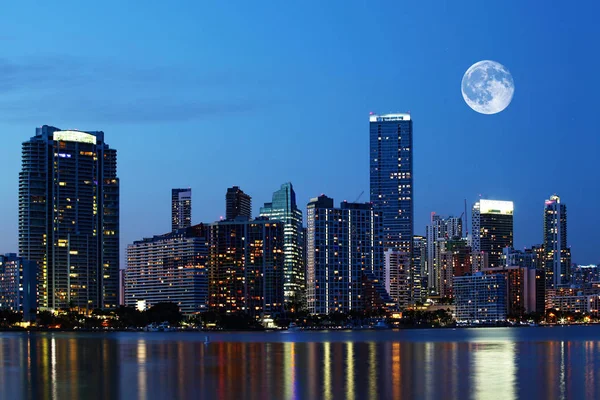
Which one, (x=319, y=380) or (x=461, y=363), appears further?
(x=461, y=363)

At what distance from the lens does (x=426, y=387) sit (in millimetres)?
70375

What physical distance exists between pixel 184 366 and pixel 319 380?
66.7 feet

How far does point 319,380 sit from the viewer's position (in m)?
75.9

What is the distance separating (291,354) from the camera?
118m

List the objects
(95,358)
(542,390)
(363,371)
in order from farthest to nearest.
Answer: (95,358), (363,371), (542,390)

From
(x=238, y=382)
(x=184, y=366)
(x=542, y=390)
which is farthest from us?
(x=184, y=366)

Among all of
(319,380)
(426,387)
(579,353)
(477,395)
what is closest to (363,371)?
(319,380)

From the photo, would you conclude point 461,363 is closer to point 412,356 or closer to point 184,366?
point 412,356

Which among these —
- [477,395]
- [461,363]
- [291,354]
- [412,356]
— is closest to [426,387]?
[477,395]

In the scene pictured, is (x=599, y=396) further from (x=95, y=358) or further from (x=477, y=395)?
(x=95, y=358)

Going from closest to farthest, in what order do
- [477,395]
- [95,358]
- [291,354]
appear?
[477,395], [95,358], [291,354]

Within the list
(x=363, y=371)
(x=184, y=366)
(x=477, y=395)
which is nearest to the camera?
(x=477, y=395)

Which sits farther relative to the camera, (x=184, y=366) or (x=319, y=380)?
(x=184, y=366)

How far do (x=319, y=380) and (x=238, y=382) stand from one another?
20.3 feet
